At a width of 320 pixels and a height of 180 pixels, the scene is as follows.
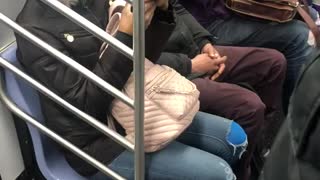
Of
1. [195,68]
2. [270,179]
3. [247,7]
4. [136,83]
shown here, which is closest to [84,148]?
[136,83]

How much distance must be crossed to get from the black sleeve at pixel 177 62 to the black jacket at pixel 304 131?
0.77 meters

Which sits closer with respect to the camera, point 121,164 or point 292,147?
point 292,147

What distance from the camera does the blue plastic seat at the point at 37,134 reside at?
1.12 m

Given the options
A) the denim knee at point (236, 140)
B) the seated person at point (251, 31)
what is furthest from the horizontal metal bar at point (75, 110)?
the seated person at point (251, 31)

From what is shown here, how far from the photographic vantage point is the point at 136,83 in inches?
35.0

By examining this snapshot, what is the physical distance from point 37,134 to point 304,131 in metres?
0.79

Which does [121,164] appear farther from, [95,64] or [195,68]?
[195,68]

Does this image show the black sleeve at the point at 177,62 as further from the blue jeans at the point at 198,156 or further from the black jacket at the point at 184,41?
Answer: the blue jeans at the point at 198,156

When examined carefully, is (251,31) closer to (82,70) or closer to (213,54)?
(213,54)

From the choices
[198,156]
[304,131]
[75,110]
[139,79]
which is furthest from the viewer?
[198,156]

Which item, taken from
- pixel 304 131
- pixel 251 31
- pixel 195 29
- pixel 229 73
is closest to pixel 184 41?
pixel 195 29

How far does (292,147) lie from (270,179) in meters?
0.08

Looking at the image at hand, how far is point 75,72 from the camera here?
3.53 ft

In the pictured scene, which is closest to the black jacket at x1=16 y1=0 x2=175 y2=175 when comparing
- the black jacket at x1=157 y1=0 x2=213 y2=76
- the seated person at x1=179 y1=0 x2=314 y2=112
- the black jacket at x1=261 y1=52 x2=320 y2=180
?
the black jacket at x1=157 y1=0 x2=213 y2=76
